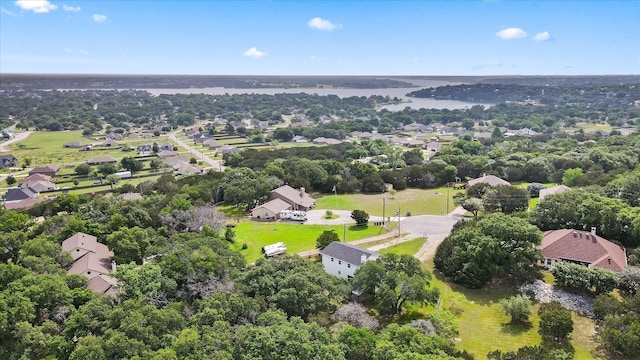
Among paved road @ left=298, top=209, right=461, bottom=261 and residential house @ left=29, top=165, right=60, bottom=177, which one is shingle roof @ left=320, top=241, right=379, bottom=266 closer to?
paved road @ left=298, top=209, right=461, bottom=261

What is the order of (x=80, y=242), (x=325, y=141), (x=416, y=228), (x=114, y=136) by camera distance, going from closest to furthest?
1. (x=80, y=242)
2. (x=416, y=228)
3. (x=325, y=141)
4. (x=114, y=136)

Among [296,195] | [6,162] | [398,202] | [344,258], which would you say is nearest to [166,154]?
[6,162]

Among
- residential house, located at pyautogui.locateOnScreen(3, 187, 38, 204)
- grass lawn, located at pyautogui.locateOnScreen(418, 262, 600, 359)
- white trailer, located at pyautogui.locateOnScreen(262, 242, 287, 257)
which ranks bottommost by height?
grass lawn, located at pyautogui.locateOnScreen(418, 262, 600, 359)

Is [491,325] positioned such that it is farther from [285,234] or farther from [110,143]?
[110,143]

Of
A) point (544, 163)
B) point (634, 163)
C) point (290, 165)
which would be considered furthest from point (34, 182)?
point (634, 163)

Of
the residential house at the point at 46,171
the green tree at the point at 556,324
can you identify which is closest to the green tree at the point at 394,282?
the green tree at the point at 556,324

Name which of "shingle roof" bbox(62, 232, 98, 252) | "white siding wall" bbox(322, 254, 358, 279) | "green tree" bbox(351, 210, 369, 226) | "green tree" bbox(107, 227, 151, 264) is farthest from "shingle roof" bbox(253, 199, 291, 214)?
"shingle roof" bbox(62, 232, 98, 252)
